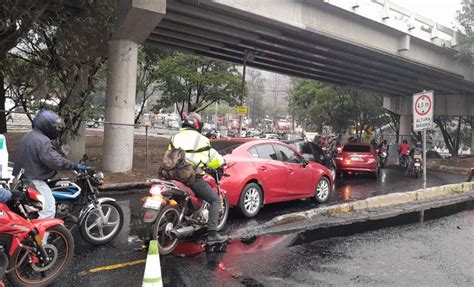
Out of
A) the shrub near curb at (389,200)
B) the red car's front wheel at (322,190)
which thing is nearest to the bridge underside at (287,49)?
→ the red car's front wheel at (322,190)

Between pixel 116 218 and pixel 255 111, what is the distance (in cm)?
9995

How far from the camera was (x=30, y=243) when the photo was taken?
14.1 ft

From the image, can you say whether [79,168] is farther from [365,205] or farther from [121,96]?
[121,96]

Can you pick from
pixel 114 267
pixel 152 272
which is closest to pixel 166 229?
pixel 114 267

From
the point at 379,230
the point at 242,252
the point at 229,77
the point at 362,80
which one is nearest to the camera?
the point at 242,252

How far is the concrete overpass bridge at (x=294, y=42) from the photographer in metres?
13.6

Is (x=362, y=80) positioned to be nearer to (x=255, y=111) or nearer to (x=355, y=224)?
(x=355, y=224)

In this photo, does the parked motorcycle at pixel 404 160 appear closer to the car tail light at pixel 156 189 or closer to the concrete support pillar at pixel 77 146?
the concrete support pillar at pixel 77 146

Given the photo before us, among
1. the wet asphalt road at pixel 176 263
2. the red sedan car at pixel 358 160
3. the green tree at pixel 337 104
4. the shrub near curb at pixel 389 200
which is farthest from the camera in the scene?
the green tree at pixel 337 104

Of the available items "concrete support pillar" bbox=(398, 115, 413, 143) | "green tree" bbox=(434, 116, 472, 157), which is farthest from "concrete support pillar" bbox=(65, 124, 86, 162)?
"green tree" bbox=(434, 116, 472, 157)

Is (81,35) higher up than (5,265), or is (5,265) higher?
(81,35)

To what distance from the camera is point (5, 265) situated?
158 inches

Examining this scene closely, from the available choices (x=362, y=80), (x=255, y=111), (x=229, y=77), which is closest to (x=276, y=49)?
(x=229, y=77)

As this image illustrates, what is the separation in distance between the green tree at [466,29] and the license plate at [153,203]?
959 inches
